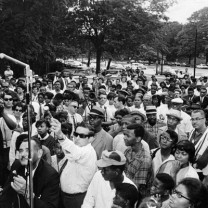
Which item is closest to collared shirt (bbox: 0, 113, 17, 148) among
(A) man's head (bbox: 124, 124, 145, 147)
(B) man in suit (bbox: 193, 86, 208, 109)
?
(A) man's head (bbox: 124, 124, 145, 147)

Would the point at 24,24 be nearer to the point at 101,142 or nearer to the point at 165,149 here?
the point at 101,142

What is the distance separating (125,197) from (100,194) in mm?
481

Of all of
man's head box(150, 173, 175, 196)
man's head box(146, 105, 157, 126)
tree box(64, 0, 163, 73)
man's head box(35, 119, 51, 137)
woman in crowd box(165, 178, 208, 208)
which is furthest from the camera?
tree box(64, 0, 163, 73)

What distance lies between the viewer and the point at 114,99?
9.32 m

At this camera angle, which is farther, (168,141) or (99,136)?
(99,136)

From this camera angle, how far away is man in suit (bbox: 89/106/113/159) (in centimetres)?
554

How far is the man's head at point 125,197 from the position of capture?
3348 mm

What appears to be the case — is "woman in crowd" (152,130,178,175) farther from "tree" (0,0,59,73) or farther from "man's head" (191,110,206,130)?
"tree" (0,0,59,73)

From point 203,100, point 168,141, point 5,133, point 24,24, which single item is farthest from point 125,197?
point 24,24

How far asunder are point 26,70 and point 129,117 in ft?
9.47

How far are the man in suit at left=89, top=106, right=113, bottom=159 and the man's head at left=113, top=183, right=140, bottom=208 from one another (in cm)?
200

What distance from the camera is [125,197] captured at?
11.0 ft

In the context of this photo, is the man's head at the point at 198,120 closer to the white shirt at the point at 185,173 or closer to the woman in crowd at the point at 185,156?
the woman in crowd at the point at 185,156

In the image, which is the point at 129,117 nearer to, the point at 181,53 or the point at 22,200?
the point at 22,200
